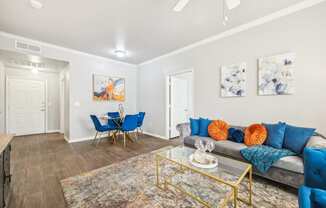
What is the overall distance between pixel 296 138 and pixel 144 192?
2.31 m

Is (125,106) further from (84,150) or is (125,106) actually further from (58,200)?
(58,200)

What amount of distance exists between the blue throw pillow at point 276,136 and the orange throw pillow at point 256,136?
7 centimetres

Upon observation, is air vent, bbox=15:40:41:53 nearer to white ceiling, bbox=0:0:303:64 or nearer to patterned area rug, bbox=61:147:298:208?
white ceiling, bbox=0:0:303:64

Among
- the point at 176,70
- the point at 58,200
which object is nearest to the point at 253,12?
the point at 176,70

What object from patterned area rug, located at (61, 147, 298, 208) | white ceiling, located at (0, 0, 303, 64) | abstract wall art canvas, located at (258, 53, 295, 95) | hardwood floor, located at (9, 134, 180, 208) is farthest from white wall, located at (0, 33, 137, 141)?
abstract wall art canvas, located at (258, 53, 295, 95)

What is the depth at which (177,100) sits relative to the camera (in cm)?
485

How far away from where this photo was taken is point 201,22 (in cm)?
275

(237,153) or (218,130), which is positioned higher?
(218,130)

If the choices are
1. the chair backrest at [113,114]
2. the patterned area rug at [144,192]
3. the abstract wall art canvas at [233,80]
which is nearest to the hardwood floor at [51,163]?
the patterned area rug at [144,192]

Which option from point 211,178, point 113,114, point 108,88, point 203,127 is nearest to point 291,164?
point 211,178

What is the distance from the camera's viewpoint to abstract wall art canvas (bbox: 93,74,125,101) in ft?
15.3

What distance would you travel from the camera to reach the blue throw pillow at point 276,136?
7.18ft

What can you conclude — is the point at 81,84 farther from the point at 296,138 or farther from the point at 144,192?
the point at 296,138

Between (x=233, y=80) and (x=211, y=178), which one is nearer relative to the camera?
(x=211, y=178)
